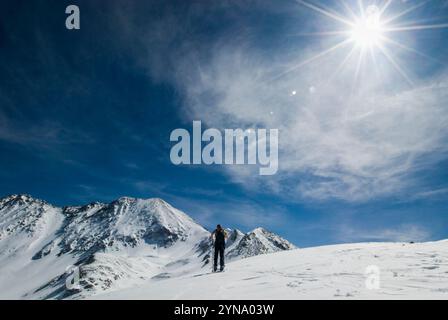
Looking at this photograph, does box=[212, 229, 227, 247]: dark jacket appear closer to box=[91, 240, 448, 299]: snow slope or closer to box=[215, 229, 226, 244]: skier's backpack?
box=[215, 229, 226, 244]: skier's backpack

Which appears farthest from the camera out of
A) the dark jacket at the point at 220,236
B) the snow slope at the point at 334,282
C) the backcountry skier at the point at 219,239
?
the dark jacket at the point at 220,236

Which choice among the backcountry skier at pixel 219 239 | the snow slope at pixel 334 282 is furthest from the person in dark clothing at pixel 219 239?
the snow slope at pixel 334 282

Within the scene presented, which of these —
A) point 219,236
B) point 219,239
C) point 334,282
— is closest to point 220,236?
point 219,236

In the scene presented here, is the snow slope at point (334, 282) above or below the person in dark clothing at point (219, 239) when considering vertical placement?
below

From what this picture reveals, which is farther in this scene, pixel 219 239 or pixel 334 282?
pixel 219 239

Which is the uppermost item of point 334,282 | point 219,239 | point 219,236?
point 219,236

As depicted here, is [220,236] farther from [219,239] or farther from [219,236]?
[219,239]

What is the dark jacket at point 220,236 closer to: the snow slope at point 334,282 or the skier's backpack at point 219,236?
the skier's backpack at point 219,236
